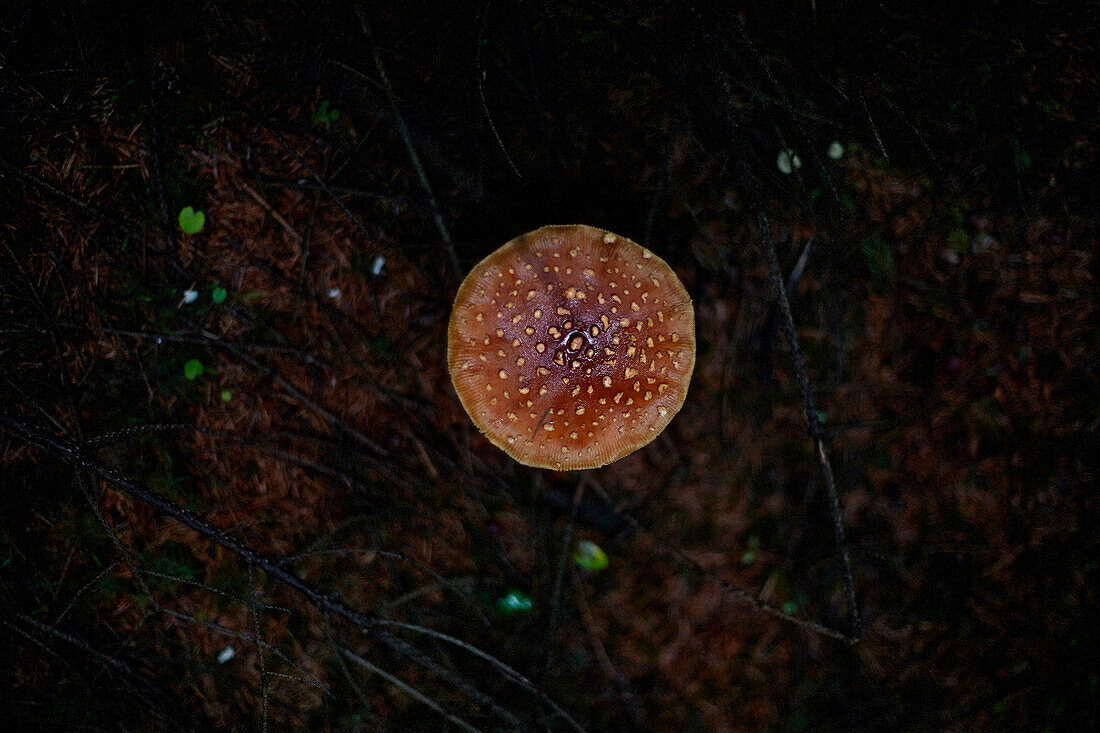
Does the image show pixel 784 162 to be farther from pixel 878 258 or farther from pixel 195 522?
pixel 195 522

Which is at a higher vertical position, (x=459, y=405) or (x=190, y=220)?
(x=190, y=220)

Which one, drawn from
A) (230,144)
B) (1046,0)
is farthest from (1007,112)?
(230,144)

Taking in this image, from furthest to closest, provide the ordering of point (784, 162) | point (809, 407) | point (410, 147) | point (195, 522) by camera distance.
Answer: point (784, 162), point (410, 147), point (809, 407), point (195, 522)

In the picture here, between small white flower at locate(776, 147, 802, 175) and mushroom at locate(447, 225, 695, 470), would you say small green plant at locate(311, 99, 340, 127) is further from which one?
small white flower at locate(776, 147, 802, 175)

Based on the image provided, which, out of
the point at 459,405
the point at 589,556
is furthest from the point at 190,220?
the point at 589,556

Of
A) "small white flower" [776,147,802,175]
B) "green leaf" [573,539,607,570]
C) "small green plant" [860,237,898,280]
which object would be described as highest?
"small white flower" [776,147,802,175]

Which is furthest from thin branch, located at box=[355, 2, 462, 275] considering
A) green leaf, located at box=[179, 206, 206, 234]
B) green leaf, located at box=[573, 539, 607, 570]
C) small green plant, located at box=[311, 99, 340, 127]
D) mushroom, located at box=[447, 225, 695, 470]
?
green leaf, located at box=[573, 539, 607, 570]
